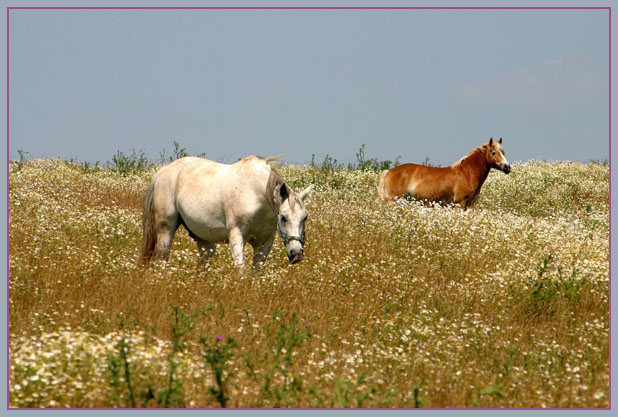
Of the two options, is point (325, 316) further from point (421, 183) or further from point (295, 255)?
point (421, 183)

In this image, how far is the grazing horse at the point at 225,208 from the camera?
8297 millimetres

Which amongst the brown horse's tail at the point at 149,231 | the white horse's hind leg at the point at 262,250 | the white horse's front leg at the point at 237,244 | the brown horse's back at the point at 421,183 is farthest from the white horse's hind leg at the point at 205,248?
the brown horse's back at the point at 421,183

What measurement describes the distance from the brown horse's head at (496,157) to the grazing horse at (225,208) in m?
8.83

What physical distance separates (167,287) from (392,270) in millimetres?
3391

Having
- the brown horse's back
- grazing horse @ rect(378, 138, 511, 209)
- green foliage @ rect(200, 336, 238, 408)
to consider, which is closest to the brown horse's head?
grazing horse @ rect(378, 138, 511, 209)

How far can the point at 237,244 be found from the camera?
8766mm

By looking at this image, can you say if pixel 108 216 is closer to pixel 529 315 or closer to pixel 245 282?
pixel 245 282

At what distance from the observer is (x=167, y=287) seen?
7812 mm

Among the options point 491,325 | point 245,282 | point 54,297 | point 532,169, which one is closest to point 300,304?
point 245,282

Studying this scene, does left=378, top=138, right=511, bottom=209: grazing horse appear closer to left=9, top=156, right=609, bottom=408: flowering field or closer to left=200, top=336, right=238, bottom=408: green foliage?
left=9, top=156, right=609, bottom=408: flowering field

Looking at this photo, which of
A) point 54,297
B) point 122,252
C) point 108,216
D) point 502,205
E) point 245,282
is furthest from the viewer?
point 502,205

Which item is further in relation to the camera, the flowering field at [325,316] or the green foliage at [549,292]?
the green foliage at [549,292]

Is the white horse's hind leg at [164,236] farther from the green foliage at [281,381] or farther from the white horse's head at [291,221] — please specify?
the green foliage at [281,381]

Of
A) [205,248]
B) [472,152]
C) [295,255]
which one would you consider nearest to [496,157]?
[472,152]
